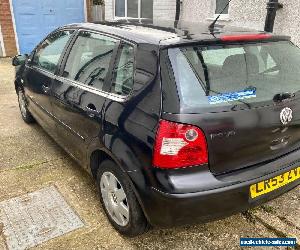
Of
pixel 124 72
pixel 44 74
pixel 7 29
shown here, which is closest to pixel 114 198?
pixel 124 72

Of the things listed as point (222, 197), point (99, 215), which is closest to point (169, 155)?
point (222, 197)

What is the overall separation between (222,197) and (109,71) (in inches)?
52.1

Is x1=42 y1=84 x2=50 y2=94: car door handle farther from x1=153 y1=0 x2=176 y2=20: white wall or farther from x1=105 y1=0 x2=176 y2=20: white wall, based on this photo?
x1=105 y1=0 x2=176 y2=20: white wall

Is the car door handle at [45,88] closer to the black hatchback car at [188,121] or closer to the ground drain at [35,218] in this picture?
the black hatchback car at [188,121]

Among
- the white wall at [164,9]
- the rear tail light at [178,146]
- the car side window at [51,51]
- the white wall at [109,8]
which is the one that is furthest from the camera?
the white wall at [109,8]

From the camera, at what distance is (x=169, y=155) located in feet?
6.81

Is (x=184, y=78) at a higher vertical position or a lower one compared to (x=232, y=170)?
higher

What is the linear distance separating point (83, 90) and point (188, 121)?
1234mm

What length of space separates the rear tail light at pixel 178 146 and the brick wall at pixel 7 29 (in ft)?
32.5

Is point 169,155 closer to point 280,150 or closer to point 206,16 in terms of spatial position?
point 280,150

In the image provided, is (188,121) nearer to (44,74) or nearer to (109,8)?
(44,74)

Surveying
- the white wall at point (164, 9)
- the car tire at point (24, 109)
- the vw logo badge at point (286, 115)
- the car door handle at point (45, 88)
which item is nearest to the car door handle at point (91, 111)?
the car door handle at point (45, 88)

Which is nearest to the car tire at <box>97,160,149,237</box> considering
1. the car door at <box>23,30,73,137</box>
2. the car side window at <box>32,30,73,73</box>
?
the car door at <box>23,30,73,137</box>

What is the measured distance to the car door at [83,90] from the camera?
268 centimetres
